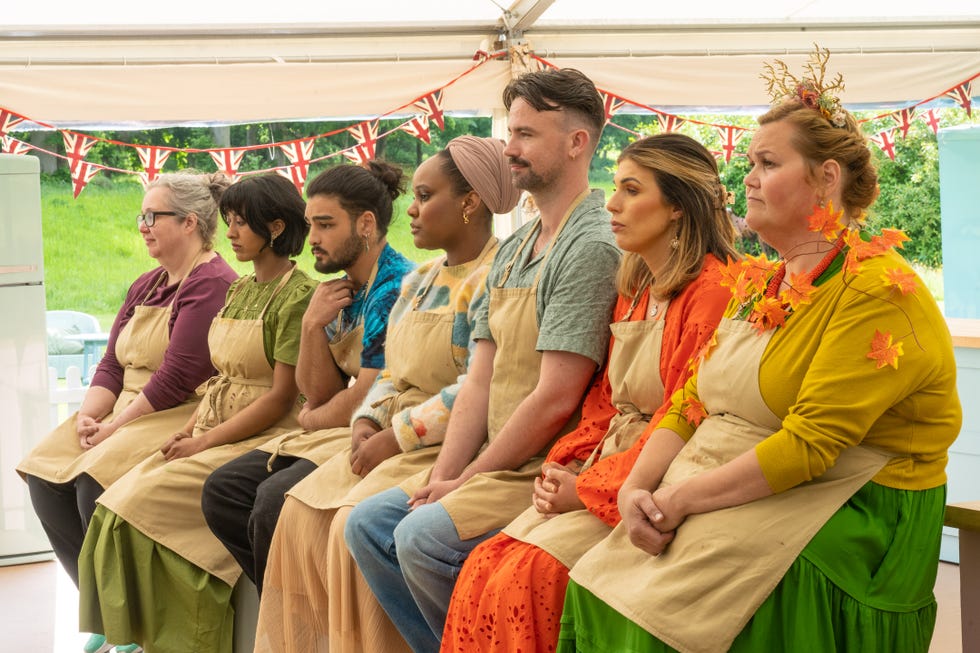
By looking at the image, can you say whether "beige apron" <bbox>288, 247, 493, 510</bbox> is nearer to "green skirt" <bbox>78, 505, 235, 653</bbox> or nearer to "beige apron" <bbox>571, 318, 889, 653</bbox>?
"green skirt" <bbox>78, 505, 235, 653</bbox>

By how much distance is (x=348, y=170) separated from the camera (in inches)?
147

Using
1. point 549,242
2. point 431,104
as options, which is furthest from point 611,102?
point 549,242

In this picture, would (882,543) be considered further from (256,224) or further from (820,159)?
(256,224)

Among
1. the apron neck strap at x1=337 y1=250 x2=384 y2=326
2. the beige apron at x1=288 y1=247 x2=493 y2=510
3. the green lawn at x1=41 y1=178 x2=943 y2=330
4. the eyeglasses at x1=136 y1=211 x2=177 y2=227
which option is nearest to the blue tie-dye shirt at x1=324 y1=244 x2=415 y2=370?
the apron neck strap at x1=337 y1=250 x2=384 y2=326

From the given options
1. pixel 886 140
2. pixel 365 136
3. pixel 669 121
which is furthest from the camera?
pixel 886 140

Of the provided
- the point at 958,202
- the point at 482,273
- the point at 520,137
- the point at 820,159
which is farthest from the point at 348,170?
the point at 958,202

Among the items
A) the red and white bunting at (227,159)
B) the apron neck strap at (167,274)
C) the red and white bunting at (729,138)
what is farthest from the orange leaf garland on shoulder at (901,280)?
the red and white bunting at (729,138)

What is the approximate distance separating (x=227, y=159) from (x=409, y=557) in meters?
3.01

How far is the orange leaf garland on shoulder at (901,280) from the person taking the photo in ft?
6.26

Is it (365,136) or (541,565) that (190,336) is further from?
(541,565)

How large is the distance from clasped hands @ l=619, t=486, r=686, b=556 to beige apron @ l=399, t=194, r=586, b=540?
610mm

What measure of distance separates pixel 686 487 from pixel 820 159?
25.7 inches

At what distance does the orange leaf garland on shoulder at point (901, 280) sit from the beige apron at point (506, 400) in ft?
3.31

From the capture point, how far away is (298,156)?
5195 mm
